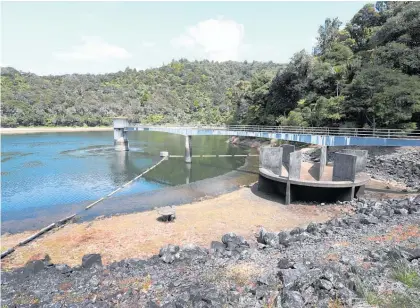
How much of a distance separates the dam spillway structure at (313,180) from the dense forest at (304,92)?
9.17 meters

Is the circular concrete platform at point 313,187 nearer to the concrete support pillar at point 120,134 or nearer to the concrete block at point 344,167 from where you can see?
the concrete block at point 344,167

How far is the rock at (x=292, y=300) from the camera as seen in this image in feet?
24.1

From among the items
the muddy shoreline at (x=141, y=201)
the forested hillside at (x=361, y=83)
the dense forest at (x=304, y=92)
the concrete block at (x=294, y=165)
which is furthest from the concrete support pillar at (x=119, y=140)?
the concrete block at (x=294, y=165)

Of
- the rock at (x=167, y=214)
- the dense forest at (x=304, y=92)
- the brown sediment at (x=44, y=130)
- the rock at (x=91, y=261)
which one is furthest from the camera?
the brown sediment at (x=44, y=130)

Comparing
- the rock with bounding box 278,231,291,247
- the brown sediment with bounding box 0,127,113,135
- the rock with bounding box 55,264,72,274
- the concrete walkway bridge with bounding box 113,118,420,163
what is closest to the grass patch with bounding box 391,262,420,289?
the rock with bounding box 278,231,291,247

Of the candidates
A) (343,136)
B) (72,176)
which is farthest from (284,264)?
(72,176)

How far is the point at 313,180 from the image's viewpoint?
2092 centimetres

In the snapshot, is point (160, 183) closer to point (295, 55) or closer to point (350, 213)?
point (350, 213)

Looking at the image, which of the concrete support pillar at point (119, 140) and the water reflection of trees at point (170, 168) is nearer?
the water reflection of trees at point (170, 168)

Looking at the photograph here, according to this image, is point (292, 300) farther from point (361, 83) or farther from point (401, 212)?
point (361, 83)

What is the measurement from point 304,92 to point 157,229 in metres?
36.0

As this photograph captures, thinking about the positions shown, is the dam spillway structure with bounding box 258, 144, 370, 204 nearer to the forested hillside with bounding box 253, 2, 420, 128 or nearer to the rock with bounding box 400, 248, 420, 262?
the forested hillside with bounding box 253, 2, 420, 128

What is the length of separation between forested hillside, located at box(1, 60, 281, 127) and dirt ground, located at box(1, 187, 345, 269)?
2446 inches

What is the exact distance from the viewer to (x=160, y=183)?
28094 mm
